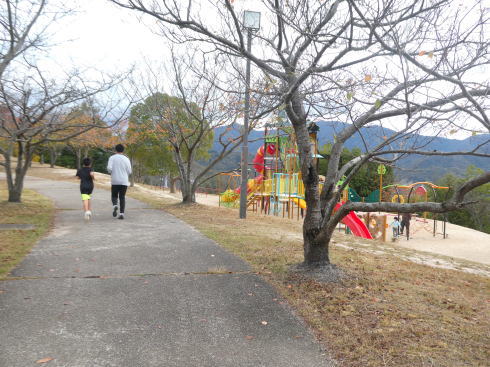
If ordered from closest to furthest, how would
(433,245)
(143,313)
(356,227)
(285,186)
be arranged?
1. (143,313)
2. (356,227)
3. (433,245)
4. (285,186)

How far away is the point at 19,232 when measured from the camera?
666cm

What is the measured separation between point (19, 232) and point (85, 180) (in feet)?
7.61

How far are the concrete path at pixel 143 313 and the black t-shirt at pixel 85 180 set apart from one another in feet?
9.83

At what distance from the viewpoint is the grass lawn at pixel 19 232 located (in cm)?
493

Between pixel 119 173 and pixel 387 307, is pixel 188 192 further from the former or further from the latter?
pixel 387 307

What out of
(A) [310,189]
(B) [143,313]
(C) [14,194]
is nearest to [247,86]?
(A) [310,189]

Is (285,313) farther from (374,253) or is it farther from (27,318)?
(374,253)

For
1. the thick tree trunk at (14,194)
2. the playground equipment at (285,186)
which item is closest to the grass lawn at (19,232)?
the thick tree trunk at (14,194)

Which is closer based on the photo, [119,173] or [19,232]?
[19,232]

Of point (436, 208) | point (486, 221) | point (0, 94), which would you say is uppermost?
point (0, 94)

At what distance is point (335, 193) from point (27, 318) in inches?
136

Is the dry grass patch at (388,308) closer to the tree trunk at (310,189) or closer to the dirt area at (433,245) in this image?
the tree trunk at (310,189)

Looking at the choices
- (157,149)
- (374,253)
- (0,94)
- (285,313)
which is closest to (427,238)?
(374,253)

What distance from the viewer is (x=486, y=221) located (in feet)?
130
